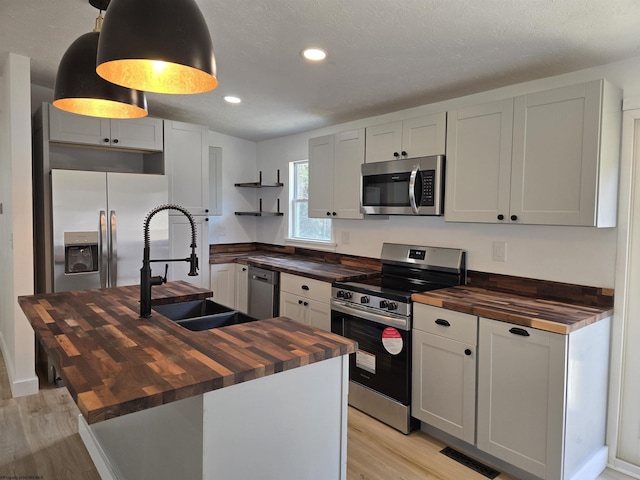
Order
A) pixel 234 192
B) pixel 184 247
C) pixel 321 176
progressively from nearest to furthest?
pixel 321 176
pixel 184 247
pixel 234 192

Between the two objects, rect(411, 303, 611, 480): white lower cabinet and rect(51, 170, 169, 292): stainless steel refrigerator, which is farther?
rect(51, 170, 169, 292): stainless steel refrigerator

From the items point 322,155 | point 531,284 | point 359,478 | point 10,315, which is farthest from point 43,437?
point 531,284

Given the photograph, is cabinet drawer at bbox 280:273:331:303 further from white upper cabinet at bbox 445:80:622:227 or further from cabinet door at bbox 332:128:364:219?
white upper cabinet at bbox 445:80:622:227

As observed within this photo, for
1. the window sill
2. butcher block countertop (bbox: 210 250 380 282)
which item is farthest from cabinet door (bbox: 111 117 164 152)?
the window sill

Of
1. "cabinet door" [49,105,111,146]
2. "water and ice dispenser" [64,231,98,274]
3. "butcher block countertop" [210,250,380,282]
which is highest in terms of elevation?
"cabinet door" [49,105,111,146]

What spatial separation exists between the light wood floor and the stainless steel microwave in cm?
151

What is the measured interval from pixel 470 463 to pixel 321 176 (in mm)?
2526

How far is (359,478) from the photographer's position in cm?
233

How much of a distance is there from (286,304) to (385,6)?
264 cm

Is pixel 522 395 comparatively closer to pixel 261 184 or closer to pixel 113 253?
pixel 113 253

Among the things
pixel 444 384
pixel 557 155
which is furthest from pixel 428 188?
pixel 444 384

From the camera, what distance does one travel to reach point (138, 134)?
402cm

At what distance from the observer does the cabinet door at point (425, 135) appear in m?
2.92

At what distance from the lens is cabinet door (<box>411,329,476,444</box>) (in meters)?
2.47
